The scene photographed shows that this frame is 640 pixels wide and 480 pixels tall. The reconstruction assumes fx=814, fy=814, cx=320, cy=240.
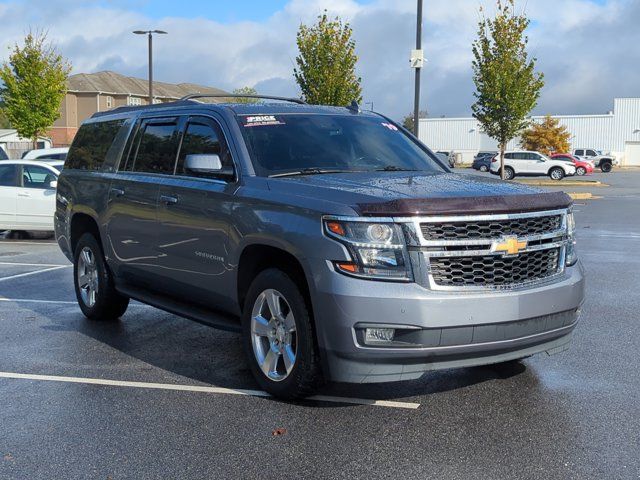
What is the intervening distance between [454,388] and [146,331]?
3.23 meters

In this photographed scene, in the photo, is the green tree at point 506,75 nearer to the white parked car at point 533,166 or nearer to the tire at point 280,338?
the white parked car at point 533,166

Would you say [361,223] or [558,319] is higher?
[361,223]

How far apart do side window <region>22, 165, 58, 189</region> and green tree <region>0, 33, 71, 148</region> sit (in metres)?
22.5

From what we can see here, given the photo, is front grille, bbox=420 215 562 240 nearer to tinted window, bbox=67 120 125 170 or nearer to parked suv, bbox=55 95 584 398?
parked suv, bbox=55 95 584 398

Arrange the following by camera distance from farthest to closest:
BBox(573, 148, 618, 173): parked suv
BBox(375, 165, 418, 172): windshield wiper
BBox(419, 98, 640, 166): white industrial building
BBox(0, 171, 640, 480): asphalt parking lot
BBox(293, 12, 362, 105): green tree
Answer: BBox(419, 98, 640, 166): white industrial building → BBox(573, 148, 618, 173): parked suv → BBox(293, 12, 362, 105): green tree → BBox(375, 165, 418, 172): windshield wiper → BBox(0, 171, 640, 480): asphalt parking lot

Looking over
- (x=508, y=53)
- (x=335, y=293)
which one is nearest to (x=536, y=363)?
(x=335, y=293)

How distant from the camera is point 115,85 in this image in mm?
83688

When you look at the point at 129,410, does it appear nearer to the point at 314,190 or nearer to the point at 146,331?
the point at 314,190

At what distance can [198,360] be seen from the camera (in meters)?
6.46

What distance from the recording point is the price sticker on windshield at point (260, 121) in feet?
19.8

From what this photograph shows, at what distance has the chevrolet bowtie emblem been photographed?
4738 mm

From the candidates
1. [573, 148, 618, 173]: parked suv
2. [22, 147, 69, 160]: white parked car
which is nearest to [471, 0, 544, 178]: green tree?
[22, 147, 69, 160]: white parked car

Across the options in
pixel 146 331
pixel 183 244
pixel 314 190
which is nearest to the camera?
pixel 314 190

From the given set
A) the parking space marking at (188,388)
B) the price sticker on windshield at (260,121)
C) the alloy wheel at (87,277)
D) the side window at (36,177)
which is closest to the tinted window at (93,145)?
the alloy wheel at (87,277)
